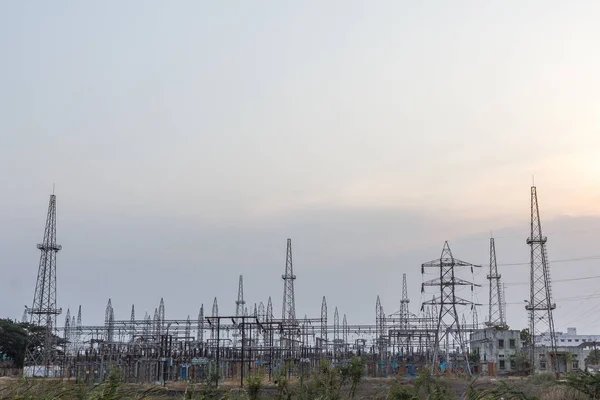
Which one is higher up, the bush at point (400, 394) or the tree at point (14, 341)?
the tree at point (14, 341)

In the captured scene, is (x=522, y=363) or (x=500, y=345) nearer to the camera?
(x=522, y=363)

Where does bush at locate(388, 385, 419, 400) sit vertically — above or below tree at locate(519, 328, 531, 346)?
below

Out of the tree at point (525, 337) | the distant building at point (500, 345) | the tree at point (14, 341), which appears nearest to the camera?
the distant building at point (500, 345)

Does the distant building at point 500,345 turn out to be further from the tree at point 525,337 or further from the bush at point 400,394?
the bush at point 400,394

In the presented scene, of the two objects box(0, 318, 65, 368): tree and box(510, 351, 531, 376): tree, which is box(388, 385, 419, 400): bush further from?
box(0, 318, 65, 368): tree

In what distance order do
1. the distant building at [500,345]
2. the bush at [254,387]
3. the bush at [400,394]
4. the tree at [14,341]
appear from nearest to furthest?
the bush at [400,394], the bush at [254,387], the distant building at [500,345], the tree at [14,341]

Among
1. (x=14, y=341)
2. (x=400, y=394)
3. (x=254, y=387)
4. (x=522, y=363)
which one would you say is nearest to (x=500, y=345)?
(x=522, y=363)

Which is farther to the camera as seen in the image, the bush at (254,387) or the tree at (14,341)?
the tree at (14,341)

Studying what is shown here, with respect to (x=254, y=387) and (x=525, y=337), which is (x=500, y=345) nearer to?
(x=525, y=337)

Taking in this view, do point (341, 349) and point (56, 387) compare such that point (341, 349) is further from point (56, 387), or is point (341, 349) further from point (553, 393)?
point (56, 387)

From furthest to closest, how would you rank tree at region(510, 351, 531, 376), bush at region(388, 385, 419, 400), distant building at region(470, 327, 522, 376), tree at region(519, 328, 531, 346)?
tree at region(519, 328, 531, 346), distant building at region(470, 327, 522, 376), tree at region(510, 351, 531, 376), bush at region(388, 385, 419, 400)

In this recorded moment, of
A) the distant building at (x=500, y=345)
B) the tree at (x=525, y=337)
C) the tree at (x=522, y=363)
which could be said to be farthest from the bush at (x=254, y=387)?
the tree at (x=525, y=337)

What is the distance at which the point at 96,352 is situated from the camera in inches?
2271

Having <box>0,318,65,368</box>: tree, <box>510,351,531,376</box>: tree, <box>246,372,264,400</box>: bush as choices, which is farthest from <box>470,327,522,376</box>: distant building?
<box>246,372,264,400</box>: bush
